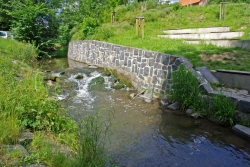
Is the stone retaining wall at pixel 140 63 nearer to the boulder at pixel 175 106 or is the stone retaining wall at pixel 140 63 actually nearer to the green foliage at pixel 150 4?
the boulder at pixel 175 106

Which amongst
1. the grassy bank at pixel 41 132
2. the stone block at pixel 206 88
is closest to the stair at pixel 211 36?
the stone block at pixel 206 88

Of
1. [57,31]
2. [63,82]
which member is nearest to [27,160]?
[63,82]

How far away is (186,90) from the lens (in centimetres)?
588

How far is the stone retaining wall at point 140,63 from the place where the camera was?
6969 millimetres

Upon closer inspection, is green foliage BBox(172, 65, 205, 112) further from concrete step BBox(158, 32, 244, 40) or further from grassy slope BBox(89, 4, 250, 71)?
concrete step BBox(158, 32, 244, 40)

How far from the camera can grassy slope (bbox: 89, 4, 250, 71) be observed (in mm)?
6711

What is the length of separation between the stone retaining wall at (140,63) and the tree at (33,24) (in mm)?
5526

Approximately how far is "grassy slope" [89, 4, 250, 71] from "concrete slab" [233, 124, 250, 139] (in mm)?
1891

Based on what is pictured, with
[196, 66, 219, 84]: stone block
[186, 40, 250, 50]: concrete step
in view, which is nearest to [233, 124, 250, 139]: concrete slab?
[196, 66, 219, 84]: stone block

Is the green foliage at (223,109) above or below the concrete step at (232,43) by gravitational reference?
below

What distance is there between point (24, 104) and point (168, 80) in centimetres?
466

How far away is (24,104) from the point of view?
327 cm

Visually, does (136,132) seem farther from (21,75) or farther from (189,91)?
(21,75)

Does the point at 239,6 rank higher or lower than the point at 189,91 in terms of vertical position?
higher
